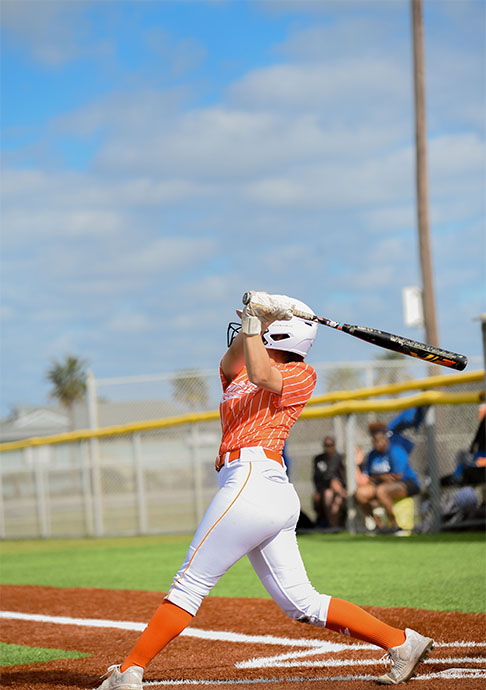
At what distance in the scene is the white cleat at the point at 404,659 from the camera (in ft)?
14.5

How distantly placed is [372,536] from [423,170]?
9487 mm

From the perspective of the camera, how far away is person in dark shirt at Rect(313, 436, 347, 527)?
13.8 meters

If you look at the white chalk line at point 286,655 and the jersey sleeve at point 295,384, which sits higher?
the jersey sleeve at point 295,384

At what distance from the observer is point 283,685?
455 centimetres

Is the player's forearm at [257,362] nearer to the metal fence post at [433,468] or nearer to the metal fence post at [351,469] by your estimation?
the metal fence post at [433,468]

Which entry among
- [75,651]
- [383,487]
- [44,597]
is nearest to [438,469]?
[383,487]

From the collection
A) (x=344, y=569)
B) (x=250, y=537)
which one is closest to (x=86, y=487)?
(x=344, y=569)

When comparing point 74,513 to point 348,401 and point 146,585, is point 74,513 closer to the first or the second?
point 348,401

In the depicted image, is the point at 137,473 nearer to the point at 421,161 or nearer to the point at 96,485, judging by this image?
the point at 96,485

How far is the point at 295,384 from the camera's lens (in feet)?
14.4

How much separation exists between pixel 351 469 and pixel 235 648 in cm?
785

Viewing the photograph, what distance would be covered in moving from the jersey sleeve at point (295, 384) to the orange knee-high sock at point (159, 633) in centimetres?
104

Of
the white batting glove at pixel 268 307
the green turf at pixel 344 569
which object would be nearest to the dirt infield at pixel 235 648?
the green turf at pixel 344 569

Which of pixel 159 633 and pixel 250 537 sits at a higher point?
pixel 250 537
